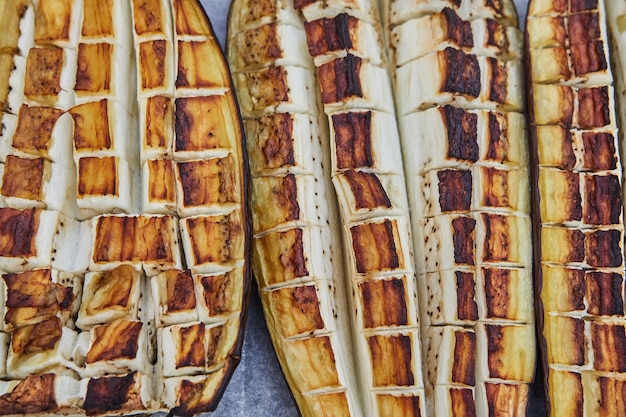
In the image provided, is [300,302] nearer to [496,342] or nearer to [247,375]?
[247,375]

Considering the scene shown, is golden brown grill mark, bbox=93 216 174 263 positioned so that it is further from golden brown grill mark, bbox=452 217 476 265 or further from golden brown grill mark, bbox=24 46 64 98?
golden brown grill mark, bbox=452 217 476 265

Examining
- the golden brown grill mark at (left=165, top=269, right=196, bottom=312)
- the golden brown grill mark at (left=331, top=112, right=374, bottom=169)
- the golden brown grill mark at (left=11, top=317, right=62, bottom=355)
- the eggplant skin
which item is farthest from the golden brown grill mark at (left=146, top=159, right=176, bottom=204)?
the golden brown grill mark at (left=331, top=112, right=374, bottom=169)

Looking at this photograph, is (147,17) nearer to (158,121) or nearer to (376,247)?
(158,121)

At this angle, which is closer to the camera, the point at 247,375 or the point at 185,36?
the point at 185,36

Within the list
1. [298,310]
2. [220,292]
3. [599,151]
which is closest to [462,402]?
[298,310]

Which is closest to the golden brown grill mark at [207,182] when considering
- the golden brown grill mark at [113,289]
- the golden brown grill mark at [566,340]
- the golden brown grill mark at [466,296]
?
the golden brown grill mark at [113,289]

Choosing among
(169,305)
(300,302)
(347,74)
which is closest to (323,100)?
(347,74)

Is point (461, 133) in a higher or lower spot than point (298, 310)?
higher
